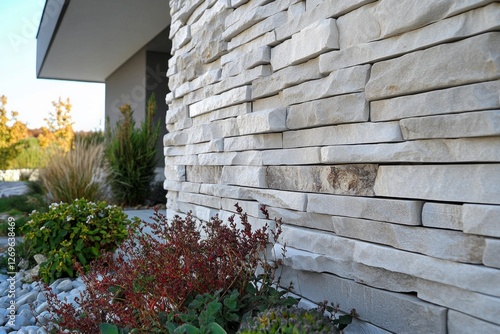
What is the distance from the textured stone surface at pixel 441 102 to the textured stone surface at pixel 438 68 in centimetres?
2

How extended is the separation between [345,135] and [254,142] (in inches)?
28.5

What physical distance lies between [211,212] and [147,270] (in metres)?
0.88

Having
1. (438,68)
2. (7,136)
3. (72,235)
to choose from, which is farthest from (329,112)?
(7,136)

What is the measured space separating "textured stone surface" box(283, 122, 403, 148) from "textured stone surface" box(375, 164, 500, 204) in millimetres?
115

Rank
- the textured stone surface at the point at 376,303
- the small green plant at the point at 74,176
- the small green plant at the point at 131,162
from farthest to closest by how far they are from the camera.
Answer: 1. the small green plant at the point at 131,162
2. the small green plant at the point at 74,176
3. the textured stone surface at the point at 376,303

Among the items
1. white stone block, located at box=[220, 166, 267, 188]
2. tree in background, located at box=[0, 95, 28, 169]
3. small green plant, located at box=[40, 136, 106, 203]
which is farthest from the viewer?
tree in background, located at box=[0, 95, 28, 169]

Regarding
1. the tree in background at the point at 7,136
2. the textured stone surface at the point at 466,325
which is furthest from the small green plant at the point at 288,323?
the tree in background at the point at 7,136

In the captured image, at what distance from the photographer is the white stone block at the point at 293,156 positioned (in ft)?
6.56

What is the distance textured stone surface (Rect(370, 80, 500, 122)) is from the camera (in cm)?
130

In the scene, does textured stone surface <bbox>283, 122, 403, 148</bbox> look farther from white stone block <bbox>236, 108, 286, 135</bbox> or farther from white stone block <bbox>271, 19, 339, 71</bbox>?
white stone block <bbox>271, 19, 339, 71</bbox>

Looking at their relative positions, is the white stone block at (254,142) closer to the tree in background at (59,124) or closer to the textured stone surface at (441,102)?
the textured stone surface at (441,102)

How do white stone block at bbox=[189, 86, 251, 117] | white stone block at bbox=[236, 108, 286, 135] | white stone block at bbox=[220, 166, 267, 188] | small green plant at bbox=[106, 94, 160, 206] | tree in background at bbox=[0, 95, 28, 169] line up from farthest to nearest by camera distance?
tree in background at bbox=[0, 95, 28, 169], small green plant at bbox=[106, 94, 160, 206], white stone block at bbox=[189, 86, 251, 117], white stone block at bbox=[220, 166, 267, 188], white stone block at bbox=[236, 108, 286, 135]

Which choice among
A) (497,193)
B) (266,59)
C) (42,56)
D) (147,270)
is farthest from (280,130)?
(42,56)

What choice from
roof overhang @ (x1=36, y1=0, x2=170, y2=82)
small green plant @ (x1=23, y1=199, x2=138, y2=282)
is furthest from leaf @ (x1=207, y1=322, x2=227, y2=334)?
roof overhang @ (x1=36, y1=0, x2=170, y2=82)
